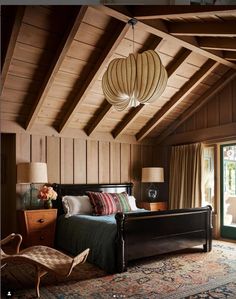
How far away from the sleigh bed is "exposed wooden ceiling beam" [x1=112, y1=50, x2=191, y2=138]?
190 centimetres

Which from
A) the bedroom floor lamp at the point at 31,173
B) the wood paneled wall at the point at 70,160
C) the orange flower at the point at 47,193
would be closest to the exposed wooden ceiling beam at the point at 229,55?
the wood paneled wall at the point at 70,160

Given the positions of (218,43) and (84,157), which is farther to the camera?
(84,157)

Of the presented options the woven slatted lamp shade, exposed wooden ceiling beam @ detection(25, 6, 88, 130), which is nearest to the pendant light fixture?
the woven slatted lamp shade

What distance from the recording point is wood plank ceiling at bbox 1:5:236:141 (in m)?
3.25

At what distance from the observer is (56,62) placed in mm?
3729

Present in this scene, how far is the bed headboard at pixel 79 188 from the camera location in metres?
5.10

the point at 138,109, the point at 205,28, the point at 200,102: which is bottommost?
the point at 138,109

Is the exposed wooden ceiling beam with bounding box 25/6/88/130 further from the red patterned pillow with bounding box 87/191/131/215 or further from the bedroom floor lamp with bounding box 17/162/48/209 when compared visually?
the red patterned pillow with bounding box 87/191/131/215

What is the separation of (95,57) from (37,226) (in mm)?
2624

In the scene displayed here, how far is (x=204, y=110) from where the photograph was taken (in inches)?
225

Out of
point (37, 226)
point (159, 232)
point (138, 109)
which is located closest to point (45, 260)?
point (159, 232)

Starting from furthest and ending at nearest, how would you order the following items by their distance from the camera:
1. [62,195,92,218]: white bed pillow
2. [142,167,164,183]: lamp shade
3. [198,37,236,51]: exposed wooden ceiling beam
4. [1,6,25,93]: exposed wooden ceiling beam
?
[142,167,164,183]: lamp shade → [62,195,92,218]: white bed pillow → [198,37,236,51]: exposed wooden ceiling beam → [1,6,25,93]: exposed wooden ceiling beam

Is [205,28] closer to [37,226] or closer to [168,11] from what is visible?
[168,11]

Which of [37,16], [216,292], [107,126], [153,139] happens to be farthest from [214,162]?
[37,16]
